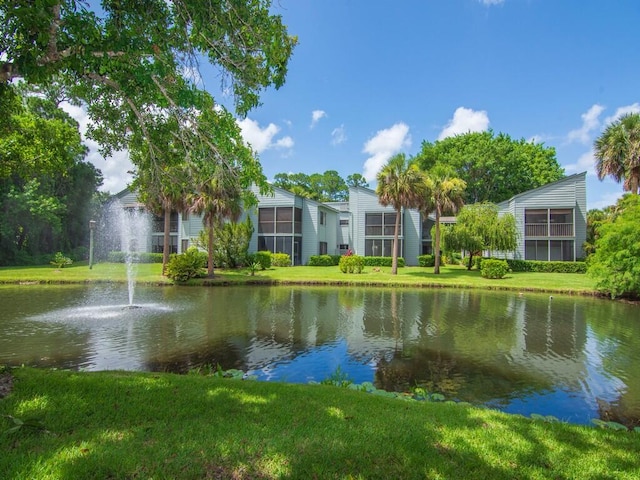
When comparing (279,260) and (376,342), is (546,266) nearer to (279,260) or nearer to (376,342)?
(279,260)

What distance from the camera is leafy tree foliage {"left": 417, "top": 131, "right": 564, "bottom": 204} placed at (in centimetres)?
4425

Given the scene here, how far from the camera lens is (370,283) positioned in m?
23.6

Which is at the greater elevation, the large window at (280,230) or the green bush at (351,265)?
the large window at (280,230)

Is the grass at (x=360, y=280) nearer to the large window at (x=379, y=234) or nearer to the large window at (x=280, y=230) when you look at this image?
the large window at (x=280, y=230)

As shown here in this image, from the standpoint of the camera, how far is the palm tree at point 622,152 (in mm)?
25438

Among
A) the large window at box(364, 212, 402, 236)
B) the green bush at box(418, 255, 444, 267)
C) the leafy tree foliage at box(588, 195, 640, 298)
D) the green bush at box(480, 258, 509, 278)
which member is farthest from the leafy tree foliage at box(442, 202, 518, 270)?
the leafy tree foliage at box(588, 195, 640, 298)

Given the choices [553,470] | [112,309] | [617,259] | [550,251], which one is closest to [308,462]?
[553,470]

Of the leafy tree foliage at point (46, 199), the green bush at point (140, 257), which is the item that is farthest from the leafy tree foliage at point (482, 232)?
the green bush at point (140, 257)

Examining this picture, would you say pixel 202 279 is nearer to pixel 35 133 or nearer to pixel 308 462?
pixel 35 133

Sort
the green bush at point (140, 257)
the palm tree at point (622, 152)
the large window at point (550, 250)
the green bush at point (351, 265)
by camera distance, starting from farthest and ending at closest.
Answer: the green bush at point (140, 257)
the large window at point (550, 250)
the green bush at point (351, 265)
the palm tree at point (622, 152)

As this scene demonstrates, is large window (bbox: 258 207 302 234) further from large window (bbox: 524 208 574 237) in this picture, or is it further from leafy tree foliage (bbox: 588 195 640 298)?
leafy tree foliage (bbox: 588 195 640 298)

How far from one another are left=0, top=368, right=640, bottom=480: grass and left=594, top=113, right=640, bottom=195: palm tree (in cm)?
2838

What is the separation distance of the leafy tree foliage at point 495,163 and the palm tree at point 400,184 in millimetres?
18077

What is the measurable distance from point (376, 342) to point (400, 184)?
60.8ft
